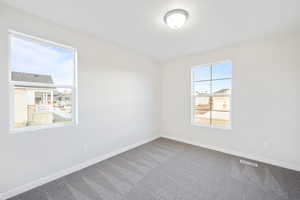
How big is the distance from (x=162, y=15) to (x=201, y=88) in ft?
7.37

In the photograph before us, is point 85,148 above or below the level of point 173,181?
above

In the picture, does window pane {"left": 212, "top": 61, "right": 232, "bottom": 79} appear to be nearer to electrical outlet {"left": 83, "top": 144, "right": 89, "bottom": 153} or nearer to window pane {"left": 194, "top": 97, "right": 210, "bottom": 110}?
window pane {"left": 194, "top": 97, "right": 210, "bottom": 110}

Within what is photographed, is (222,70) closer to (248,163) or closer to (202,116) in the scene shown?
(202,116)

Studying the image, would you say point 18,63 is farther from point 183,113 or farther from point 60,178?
point 183,113

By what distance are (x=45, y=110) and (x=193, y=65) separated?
3.44 m

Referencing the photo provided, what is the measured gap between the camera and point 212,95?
3.26 m

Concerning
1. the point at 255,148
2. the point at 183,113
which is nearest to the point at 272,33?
the point at 255,148

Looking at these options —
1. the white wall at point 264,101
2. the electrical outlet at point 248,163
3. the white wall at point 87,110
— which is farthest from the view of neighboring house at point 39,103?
the electrical outlet at point 248,163

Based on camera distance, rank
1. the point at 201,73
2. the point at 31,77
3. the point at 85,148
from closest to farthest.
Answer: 1. the point at 31,77
2. the point at 85,148
3. the point at 201,73

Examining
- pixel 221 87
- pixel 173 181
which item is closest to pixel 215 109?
pixel 221 87

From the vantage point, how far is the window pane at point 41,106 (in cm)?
179

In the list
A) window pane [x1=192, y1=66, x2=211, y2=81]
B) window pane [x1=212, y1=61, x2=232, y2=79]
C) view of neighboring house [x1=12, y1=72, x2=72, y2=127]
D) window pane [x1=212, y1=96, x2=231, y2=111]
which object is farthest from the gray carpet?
window pane [x1=192, y1=66, x2=211, y2=81]

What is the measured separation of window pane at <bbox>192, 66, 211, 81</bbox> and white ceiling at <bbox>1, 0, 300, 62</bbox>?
2.53ft

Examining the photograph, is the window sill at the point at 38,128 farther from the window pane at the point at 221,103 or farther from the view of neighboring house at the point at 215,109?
the window pane at the point at 221,103
